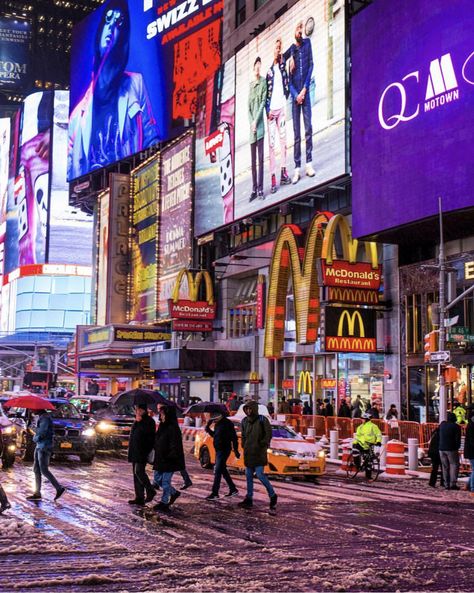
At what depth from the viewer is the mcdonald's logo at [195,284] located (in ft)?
195

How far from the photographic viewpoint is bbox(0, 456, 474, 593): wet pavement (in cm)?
910

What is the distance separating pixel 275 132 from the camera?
48281mm

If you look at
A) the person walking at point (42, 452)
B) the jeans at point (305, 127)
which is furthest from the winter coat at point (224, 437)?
the jeans at point (305, 127)

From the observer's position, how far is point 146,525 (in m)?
13.0

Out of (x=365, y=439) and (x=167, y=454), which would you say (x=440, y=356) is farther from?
(x=167, y=454)

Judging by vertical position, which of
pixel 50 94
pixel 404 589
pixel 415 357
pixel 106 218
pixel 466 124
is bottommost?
pixel 404 589

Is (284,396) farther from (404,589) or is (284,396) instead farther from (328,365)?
(404,589)

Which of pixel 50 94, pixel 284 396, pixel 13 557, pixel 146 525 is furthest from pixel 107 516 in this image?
pixel 50 94

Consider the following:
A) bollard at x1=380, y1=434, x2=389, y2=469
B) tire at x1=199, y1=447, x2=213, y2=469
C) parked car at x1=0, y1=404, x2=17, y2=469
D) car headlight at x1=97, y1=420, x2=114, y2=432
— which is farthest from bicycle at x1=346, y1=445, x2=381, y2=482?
car headlight at x1=97, y1=420, x2=114, y2=432

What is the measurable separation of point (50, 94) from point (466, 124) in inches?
4734

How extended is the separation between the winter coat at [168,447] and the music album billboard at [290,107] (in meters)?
28.3

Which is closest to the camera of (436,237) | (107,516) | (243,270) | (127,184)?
(107,516)

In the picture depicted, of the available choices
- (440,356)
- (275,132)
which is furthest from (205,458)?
(275,132)

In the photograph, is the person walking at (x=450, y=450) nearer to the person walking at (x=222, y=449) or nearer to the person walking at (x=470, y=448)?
the person walking at (x=470, y=448)
